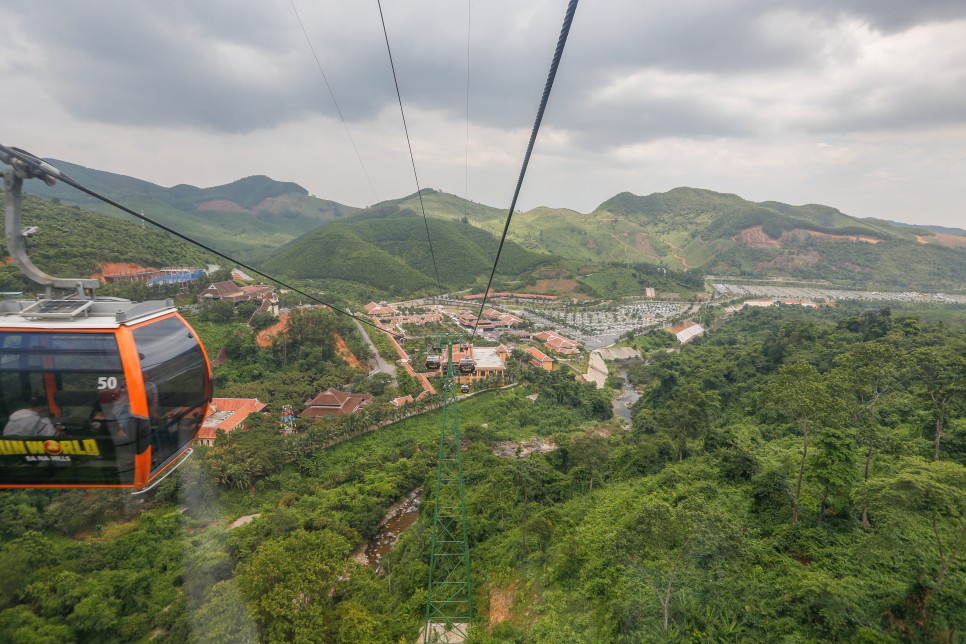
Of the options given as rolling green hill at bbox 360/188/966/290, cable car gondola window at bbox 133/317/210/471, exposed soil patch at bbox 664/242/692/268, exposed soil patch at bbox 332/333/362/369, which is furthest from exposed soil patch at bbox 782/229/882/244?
cable car gondola window at bbox 133/317/210/471

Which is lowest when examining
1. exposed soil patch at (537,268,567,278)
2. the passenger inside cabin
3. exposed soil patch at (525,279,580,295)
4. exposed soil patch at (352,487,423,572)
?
exposed soil patch at (352,487,423,572)

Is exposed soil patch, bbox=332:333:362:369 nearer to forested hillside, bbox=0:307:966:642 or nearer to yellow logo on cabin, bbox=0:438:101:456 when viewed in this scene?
forested hillside, bbox=0:307:966:642

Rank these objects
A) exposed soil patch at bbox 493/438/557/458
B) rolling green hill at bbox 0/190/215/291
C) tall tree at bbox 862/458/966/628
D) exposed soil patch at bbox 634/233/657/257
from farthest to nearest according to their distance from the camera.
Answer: exposed soil patch at bbox 634/233/657/257
rolling green hill at bbox 0/190/215/291
exposed soil patch at bbox 493/438/557/458
tall tree at bbox 862/458/966/628

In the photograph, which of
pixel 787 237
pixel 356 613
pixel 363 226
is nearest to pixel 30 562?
pixel 356 613

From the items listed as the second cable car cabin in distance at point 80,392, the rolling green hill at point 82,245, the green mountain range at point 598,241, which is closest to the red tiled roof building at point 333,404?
the rolling green hill at point 82,245

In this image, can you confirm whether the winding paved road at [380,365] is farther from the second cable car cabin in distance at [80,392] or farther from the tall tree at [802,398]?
the second cable car cabin in distance at [80,392]
